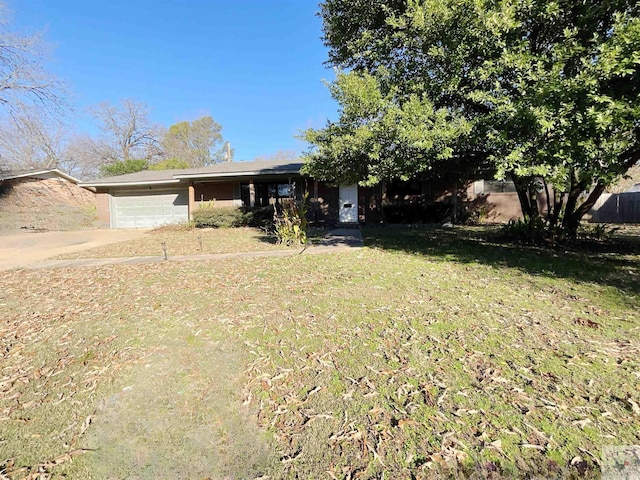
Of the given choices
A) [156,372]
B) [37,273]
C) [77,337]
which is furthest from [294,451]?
[37,273]

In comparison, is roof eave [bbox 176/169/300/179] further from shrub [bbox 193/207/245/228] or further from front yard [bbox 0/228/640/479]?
front yard [bbox 0/228/640/479]

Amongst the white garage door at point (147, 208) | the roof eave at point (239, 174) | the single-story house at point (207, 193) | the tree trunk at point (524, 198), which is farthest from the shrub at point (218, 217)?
the tree trunk at point (524, 198)

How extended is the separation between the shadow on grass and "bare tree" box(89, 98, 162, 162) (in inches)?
1407

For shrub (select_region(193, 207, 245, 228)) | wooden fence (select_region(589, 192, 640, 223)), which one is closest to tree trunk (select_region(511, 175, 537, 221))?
wooden fence (select_region(589, 192, 640, 223))

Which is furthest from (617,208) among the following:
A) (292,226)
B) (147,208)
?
(147,208)

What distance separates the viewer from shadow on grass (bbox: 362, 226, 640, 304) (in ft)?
17.8

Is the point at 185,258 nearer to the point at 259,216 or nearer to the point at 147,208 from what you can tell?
the point at 259,216

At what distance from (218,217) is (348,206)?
609cm

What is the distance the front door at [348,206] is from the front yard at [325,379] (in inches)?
407

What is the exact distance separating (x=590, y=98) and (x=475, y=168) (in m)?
3.84

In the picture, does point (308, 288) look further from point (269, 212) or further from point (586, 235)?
point (269, 212)

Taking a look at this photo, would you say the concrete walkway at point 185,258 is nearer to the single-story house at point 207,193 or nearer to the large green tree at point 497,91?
the large green tree at point 497,91

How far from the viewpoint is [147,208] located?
18.1 m

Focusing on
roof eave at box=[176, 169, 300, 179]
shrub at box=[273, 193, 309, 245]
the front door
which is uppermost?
Result: roof eave at box=[176, 169, 300, 179]
